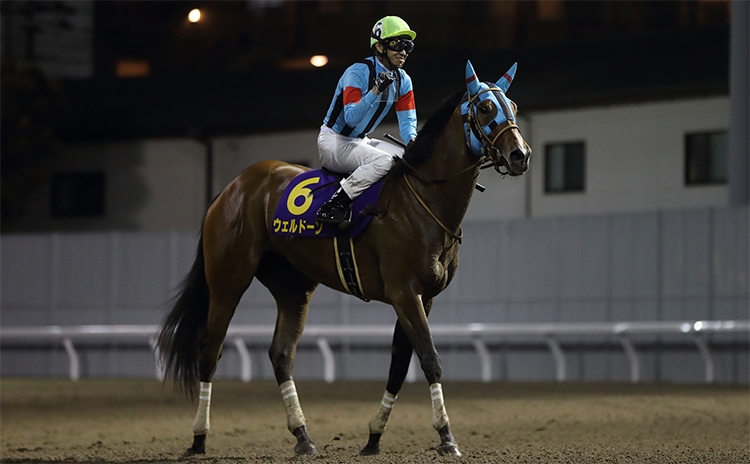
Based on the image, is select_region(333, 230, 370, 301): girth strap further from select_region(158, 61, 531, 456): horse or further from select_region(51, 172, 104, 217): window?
select_region(51, 172, 104, 217): window

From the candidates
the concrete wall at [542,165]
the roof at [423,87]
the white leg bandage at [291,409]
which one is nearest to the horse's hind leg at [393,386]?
the white leg bandage at [291,409]

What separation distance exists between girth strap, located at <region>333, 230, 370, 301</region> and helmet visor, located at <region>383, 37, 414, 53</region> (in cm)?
116

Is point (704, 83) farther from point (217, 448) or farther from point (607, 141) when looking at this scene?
point (217, 448)

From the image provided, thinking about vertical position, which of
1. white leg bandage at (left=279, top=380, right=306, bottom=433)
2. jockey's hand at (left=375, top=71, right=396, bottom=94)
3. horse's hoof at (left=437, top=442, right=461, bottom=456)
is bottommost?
horse's hoof at (left=437, top=442, right=461, bottom=456)

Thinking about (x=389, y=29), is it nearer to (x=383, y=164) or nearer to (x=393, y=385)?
(x=383, y=164)

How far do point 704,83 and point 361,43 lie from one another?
11.7 metres

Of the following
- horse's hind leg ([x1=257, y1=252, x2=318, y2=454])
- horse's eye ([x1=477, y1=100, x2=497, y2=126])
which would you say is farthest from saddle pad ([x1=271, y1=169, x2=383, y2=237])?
horse's eye ([x1=477, y1=100, x2=497, y2=126])

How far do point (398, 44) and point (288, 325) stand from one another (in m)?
1.98

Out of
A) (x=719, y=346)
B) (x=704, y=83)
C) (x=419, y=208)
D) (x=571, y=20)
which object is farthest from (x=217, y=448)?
(x=571, y=20)

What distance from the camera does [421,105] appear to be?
22.0 m

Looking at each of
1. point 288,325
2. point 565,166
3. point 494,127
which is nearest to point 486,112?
point 494,127

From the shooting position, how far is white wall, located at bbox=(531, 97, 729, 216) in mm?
20469

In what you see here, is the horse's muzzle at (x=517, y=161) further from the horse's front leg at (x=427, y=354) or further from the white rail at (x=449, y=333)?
the white rail at (x=449, y=333)

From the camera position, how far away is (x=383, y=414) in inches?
255
